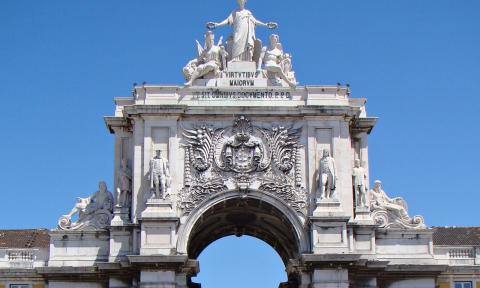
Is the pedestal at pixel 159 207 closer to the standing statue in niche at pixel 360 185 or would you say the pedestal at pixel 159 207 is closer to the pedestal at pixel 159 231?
the pedestal at pixel 159 231

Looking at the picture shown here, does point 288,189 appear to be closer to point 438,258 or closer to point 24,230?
point 438,258

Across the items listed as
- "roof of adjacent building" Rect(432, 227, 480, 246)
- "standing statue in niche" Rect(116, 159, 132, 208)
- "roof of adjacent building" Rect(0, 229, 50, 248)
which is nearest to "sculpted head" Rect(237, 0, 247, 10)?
"standing statue in niche" Rect(116, 159, 132, 208)

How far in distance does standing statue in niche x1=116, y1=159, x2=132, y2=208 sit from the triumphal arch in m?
0.05

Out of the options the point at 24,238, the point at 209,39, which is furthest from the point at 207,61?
the point at 24,238

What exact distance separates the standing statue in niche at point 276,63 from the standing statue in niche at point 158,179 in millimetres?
6345

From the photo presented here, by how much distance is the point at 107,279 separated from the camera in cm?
5006

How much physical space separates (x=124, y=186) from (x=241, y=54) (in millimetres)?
7844

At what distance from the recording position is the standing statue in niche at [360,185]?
50.9 m

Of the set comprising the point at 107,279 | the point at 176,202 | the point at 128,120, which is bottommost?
the point at 107,279

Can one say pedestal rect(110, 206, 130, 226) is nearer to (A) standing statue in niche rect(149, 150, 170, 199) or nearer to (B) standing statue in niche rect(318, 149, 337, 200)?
(A) standing statue in niche rect(149, 150, 170, 199)

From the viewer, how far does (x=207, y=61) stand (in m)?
52.8

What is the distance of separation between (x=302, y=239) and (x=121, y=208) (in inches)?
301

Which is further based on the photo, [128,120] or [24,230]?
[24,230]

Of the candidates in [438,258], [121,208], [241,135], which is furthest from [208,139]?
[438,258]
